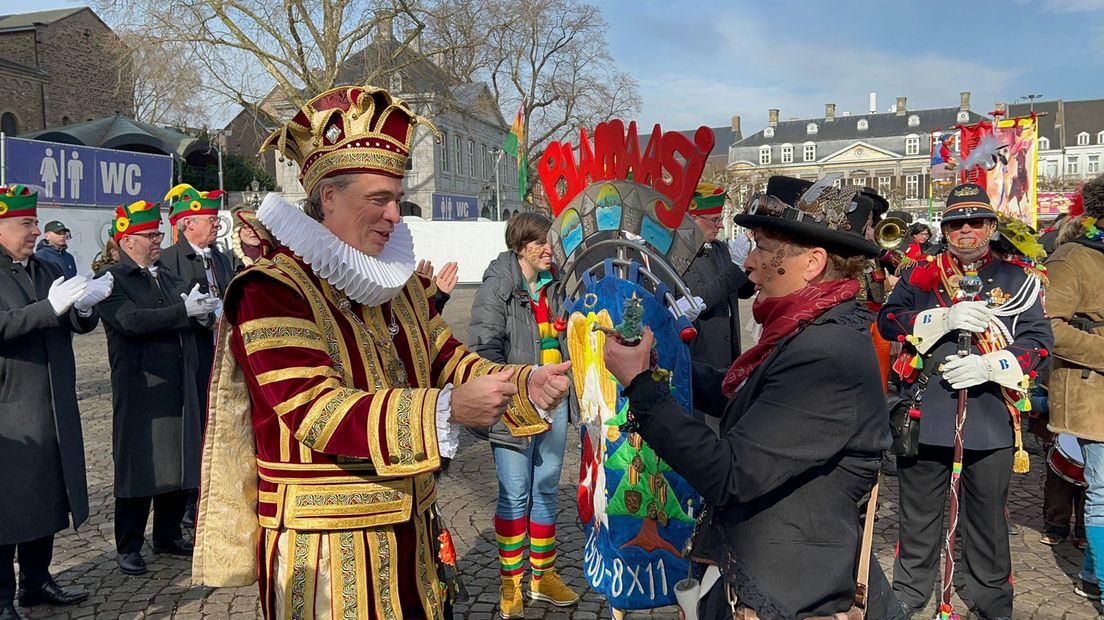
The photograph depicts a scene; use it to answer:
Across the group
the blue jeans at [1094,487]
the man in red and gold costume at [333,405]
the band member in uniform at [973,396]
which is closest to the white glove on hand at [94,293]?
the man in red and gold costume at [333,405]

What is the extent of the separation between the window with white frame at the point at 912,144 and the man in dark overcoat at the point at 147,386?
76.5 m

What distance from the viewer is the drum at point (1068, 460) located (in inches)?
184

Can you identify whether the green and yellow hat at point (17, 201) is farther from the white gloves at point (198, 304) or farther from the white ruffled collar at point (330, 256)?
the white ruffled collar at point (330, 256)

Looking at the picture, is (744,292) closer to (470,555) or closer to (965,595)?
(965,595)

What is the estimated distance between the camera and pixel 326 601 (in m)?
2.01

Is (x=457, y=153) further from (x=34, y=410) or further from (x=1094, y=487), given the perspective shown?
(x=1094, y=487)

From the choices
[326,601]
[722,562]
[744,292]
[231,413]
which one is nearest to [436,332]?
[231,413]

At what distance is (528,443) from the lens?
4012 mm

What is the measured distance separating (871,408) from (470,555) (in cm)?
338

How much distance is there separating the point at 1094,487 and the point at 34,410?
5.86 metres

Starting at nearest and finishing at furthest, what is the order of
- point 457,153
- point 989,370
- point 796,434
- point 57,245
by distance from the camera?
point 796,434 → point 989,370 → point 57,245 → point 457,153

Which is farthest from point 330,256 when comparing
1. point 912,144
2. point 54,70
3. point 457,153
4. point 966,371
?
point 912,144

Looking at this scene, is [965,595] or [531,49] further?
[531,49]

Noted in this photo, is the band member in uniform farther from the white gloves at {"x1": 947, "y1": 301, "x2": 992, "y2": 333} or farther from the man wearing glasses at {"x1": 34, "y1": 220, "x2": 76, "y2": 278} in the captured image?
the man wearing glasses at {"x1": 34, "y1": 220, "x2": 76, "y2": 278}
